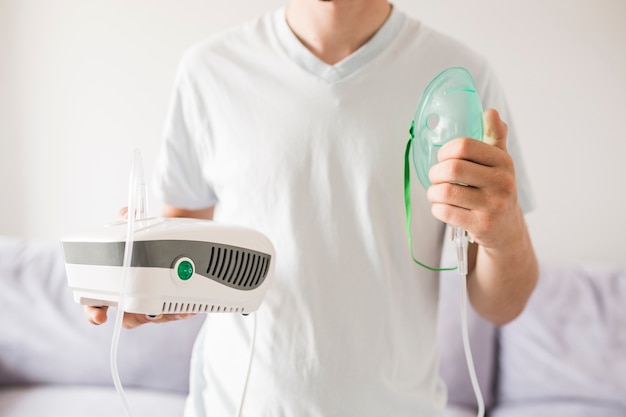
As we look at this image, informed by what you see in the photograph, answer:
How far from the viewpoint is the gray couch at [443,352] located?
67.4 inches

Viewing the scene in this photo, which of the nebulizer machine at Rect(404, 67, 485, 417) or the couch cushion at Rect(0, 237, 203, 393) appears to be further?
the couch cushion at Rect(0, 237, 203, 393)

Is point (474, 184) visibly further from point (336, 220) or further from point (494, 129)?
point (336, 220)

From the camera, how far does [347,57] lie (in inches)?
33.3

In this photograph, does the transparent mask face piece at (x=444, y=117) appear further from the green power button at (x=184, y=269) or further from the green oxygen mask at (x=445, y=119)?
the green power button at (x=184, y=269)

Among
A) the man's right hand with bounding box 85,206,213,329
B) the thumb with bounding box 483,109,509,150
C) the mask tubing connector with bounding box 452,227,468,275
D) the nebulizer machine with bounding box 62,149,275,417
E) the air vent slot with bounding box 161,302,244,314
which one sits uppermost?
the thumb with bounding box 483,109,509,150

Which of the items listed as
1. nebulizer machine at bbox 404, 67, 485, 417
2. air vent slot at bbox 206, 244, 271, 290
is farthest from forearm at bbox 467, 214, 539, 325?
air vent slot at bbox 206, 244, 271, 290

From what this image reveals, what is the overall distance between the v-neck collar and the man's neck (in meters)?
0.01

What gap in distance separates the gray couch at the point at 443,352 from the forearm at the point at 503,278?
91 centimetres

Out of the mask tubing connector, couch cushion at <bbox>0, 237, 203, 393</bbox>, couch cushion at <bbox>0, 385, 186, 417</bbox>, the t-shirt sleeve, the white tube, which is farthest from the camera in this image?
couch cushion at <bbox>0, 237, 203, 393</bbox>

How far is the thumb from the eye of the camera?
0.63 metres

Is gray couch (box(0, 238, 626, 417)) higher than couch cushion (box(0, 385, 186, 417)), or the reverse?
gray couch (box(0, 238, 626, 417))

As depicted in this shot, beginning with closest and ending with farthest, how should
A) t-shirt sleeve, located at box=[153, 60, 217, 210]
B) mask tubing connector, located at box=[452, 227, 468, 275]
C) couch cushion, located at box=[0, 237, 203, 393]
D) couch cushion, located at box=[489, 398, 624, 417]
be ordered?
mask tubing connector, located at box=[452, 227, 468, 275] < t-shirt sleeve, located at box=[153, 60, 217, 210] < couch cushion, located at box=[489, 398, 624, 417] < couch cushion, located at box=[0, 237, 203, 393]

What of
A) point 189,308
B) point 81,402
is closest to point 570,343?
point 81,402

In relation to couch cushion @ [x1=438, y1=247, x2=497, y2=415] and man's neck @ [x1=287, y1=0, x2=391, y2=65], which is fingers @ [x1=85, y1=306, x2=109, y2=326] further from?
couch cushion @ [x1=438, y1=247, x2=497, y2=415]
